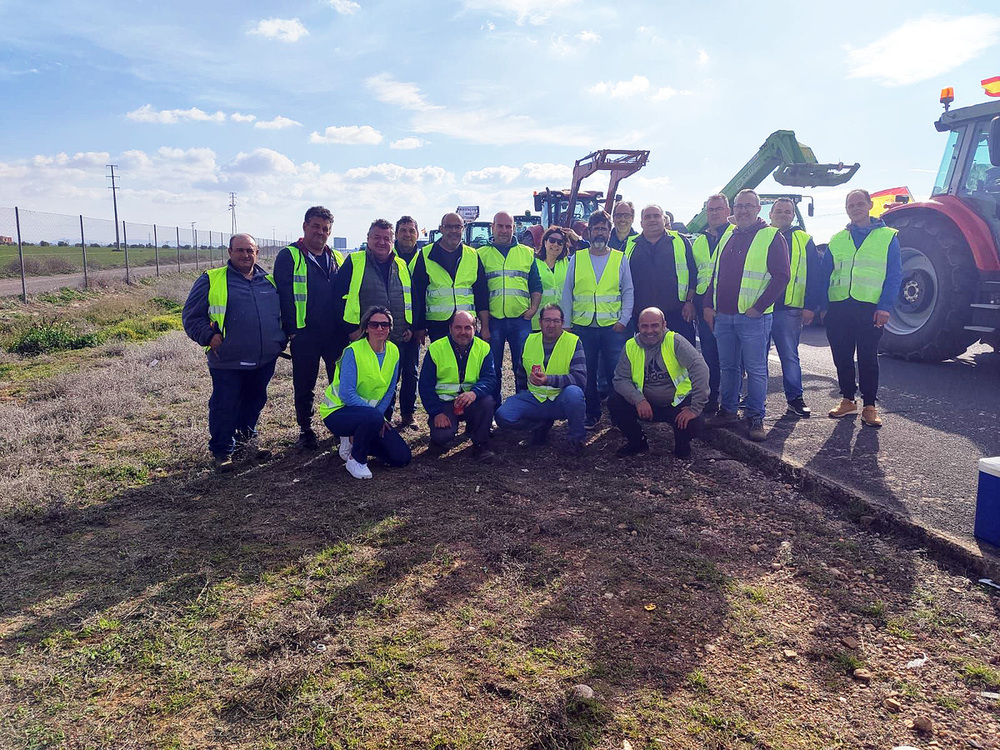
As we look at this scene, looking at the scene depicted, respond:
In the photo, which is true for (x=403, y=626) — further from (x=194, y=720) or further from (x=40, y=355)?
(x=40, y=355)

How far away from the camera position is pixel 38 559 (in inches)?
132

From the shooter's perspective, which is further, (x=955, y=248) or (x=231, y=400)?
(x=955, y=248)

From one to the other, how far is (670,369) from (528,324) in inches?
60.8

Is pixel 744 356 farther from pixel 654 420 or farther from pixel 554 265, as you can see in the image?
pixel 554 265

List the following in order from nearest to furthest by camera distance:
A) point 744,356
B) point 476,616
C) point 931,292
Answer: point 476,616 < point 744,356 < point 931,292

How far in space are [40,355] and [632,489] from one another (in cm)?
937

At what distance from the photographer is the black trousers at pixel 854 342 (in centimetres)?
525

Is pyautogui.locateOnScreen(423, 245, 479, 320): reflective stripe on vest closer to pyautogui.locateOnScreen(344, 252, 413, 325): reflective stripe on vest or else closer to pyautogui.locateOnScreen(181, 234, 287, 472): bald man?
pyautogui.locateOnScreen(344, 252, 413, 325): reflective stripe on vest

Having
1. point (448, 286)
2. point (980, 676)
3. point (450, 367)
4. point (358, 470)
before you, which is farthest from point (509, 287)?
point (980, 676)

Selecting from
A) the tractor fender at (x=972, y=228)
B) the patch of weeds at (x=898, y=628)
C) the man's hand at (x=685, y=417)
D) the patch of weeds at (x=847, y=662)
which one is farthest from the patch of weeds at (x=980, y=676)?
the tractor fender at (x=972, y=228)

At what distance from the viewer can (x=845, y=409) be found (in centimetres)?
548

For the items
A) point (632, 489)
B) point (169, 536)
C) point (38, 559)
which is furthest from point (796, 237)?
point (38, 559)

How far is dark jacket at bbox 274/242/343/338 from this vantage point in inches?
191

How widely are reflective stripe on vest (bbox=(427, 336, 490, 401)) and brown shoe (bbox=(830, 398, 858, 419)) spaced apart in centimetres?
304
